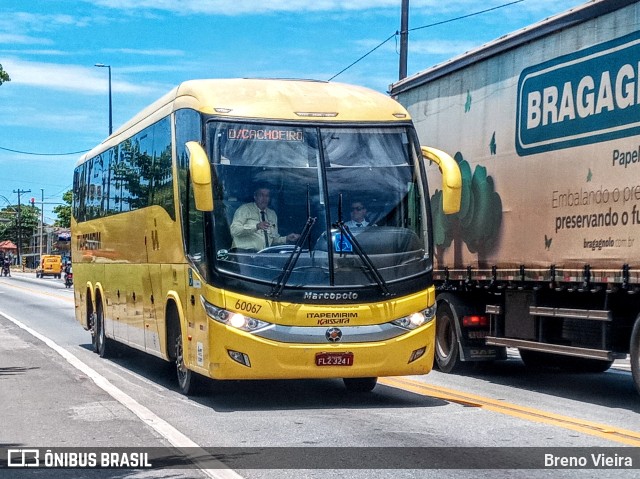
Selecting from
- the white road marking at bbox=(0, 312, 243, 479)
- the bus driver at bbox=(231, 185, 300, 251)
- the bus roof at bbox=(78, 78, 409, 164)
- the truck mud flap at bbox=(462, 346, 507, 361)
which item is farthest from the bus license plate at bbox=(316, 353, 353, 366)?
the truck mud flap at bbox=(462, 346, 507, 361)

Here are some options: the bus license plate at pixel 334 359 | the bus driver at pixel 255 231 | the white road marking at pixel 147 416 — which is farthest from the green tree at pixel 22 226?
the bus license plate at pixel 334 359

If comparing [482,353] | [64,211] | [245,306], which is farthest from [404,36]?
[64,211]

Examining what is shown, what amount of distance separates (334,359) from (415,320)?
37.8 inches

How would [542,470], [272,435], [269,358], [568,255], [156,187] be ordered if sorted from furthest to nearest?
[156,187]
[568,255]
[269,358]
[272,435]
[542,470]

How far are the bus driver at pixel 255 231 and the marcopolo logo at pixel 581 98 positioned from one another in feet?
10.2

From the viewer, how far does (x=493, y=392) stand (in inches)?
505

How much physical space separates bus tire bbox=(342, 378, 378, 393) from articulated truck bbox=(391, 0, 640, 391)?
1.91 meters

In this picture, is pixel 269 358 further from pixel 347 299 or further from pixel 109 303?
pixel 109 303

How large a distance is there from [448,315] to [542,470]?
23.5 ft

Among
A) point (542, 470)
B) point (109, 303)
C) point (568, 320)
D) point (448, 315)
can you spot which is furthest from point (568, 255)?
point (109, 303)

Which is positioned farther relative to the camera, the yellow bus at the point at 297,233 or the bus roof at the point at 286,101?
the bus roof at the point at 286,101

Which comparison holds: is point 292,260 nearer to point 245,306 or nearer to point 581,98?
point 245,306

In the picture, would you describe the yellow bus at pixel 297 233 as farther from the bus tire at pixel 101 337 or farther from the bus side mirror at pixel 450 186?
the bus tire at pixel 101 337

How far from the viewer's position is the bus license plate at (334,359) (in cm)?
1084
